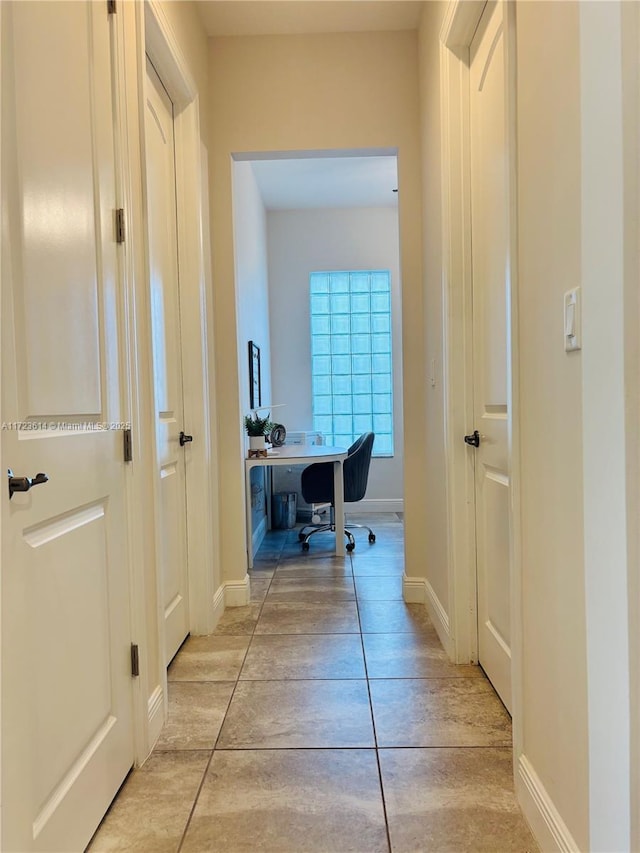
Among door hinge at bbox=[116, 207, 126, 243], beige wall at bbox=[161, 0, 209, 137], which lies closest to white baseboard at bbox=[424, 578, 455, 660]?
door hinge at bbox=[116, 207, 126, 243]

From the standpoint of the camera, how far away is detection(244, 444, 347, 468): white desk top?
352cm

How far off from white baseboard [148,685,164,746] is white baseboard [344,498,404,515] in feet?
12.2

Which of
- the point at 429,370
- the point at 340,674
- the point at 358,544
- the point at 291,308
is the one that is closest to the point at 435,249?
the point at 429,370

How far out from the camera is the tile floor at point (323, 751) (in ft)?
4.17

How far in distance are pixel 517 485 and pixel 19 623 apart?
112cm

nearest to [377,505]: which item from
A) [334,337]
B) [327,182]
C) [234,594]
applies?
[334,337]

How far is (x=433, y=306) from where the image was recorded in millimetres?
2396

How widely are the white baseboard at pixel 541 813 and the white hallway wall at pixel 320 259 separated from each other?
4115 mm

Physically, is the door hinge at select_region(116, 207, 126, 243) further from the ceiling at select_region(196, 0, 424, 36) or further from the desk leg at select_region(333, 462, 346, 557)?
the desk leg at select_region(333, 462, 346, 557)

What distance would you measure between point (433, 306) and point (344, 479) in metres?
1.99

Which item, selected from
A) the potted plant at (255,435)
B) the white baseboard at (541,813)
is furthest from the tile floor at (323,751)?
the potted plant at (255,435)

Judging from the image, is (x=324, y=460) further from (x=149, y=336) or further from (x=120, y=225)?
(x=120, y=225)

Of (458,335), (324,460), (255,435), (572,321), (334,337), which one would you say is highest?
(334,337)

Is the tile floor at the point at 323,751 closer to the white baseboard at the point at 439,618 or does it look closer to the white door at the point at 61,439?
the white baseboard at the point at 439,618
